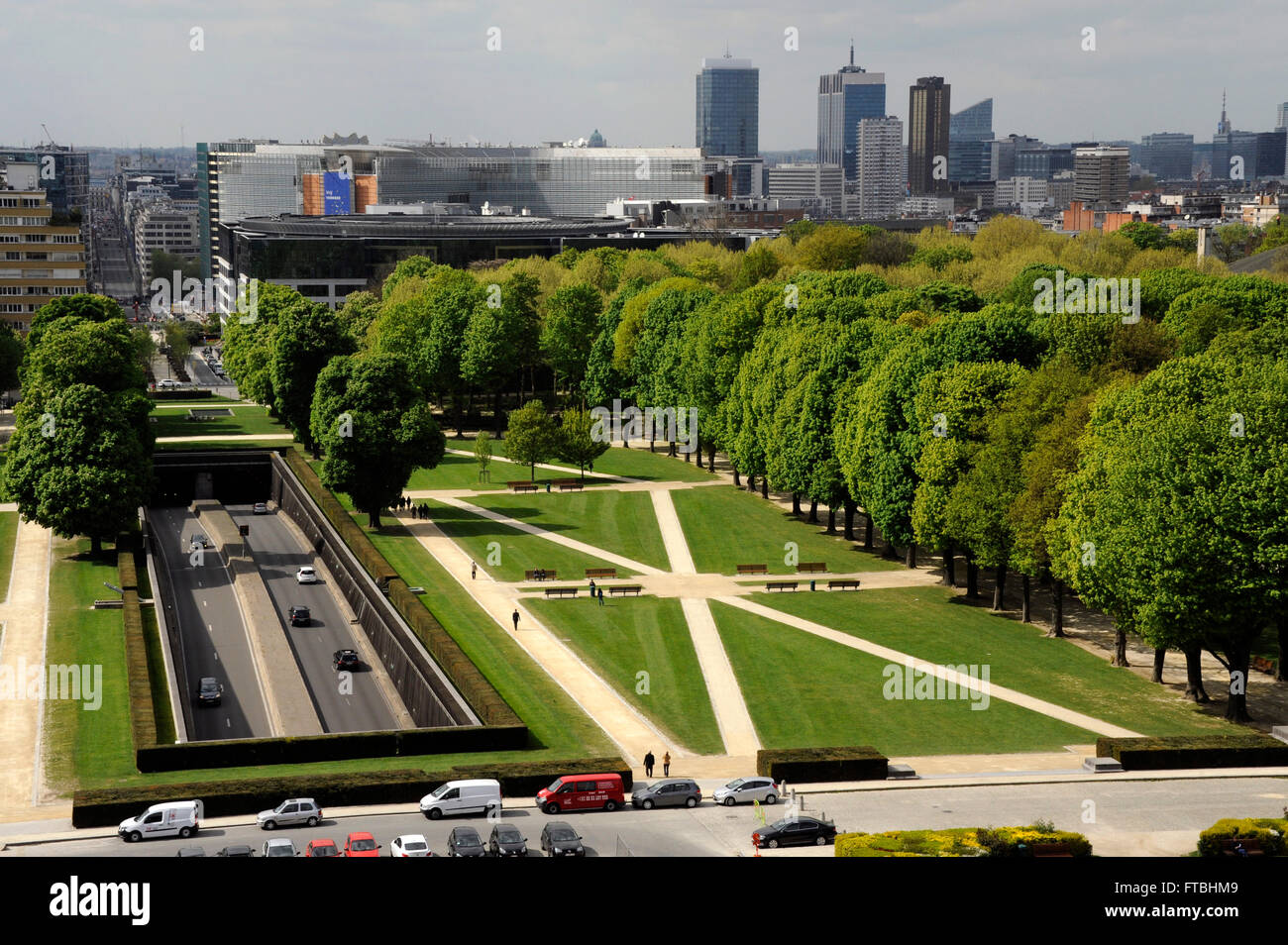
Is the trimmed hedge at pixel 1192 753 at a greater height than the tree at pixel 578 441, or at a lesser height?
lesser

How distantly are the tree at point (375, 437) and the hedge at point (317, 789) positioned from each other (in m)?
46.7

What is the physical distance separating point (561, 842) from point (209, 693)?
30.6 meters

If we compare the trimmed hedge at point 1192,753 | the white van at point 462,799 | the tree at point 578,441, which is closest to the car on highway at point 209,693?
the white van at point 462,799

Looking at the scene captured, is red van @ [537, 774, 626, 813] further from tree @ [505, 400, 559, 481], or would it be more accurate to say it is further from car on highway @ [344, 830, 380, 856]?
tree @ [505, 400, 559, 481]

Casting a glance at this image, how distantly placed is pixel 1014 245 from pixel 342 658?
11965 cm

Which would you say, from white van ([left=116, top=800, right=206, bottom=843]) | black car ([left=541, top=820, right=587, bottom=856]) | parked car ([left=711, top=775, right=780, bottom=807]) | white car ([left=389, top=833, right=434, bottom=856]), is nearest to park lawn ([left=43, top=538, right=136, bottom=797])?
white van ([left=116, top=800, right=206, bottom=843])

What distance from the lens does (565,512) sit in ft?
317

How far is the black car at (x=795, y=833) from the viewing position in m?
40.2

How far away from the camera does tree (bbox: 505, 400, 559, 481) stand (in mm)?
104750

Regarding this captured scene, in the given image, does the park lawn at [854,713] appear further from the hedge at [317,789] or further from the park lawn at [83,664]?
the park lawn at [83,664]

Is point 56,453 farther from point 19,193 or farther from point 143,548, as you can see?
point 19,193

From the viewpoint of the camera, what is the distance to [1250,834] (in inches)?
1507
